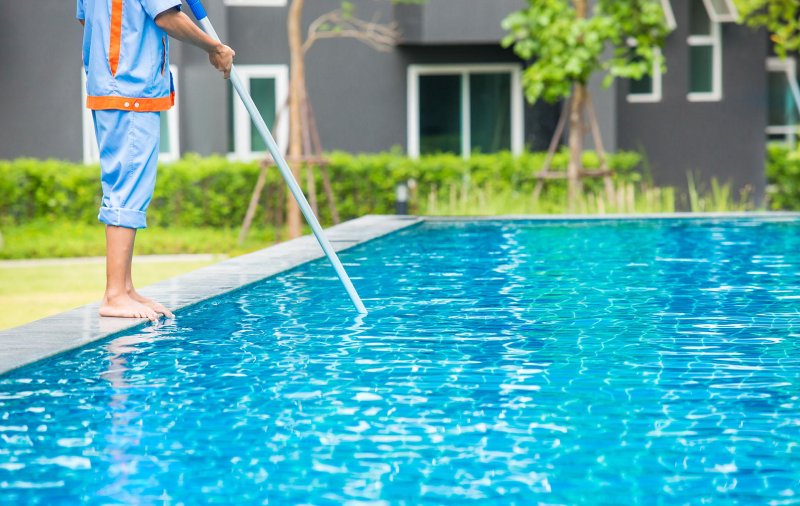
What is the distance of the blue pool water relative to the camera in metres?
3.48

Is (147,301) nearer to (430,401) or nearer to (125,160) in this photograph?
(125,160)

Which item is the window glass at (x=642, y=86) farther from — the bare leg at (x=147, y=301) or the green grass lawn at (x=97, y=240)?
the bare leg at (x=147, y=301)

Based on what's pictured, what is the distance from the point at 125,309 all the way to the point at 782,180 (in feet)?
64.3

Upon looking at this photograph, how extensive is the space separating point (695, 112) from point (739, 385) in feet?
61.5

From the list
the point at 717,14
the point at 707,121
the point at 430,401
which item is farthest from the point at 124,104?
the point at 717,14

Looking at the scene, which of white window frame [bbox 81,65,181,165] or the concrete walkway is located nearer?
the concrete walkway

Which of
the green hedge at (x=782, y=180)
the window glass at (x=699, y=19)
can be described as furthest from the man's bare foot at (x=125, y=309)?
the green hedge at (x=782, y=180)

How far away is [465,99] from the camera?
21.6 meters

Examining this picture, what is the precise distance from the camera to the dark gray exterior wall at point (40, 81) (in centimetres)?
2073

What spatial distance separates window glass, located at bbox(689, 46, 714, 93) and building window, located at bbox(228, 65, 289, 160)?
6846 millimetres

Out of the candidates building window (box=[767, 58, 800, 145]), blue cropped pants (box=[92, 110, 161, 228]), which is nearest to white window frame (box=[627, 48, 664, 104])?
building window (box=[767, 58, 800, 145])

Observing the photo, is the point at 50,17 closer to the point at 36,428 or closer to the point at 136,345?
the point at 136,345

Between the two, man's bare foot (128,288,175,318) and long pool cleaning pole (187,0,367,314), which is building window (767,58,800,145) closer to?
long pool cleaning pole (187,0,367,314)

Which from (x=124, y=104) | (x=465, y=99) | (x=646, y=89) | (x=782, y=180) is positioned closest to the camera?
(x=124, y=104)
